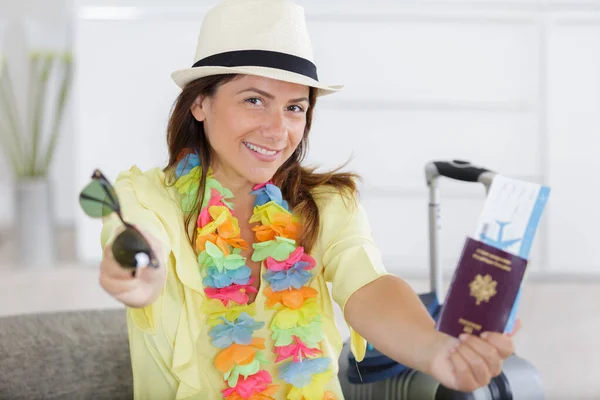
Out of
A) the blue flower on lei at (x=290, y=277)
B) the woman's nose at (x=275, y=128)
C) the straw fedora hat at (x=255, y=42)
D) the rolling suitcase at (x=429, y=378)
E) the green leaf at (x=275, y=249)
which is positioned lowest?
the rolling suitcase at (x=429, y=378)

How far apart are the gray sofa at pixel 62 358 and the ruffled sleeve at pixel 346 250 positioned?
0.51 m

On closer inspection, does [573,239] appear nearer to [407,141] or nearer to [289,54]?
[407,141]

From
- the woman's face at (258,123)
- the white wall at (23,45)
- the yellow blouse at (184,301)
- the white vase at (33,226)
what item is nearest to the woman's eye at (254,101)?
the woman's face at (258,123)

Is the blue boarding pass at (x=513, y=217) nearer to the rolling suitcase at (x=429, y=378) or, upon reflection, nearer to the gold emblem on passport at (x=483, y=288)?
the gold emblem on passport at (x=483, y=288)

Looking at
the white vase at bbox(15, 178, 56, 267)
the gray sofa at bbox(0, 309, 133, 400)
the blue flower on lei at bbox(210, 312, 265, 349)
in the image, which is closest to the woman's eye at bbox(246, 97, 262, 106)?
the blue flower on lei at bbox(210, 312, 265, 349)

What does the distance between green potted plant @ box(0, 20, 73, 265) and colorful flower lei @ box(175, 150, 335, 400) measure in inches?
110

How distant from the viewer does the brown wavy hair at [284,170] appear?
1.60 metres

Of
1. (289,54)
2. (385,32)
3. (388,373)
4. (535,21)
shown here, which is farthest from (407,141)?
(289,54)

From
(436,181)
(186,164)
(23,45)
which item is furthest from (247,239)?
(23,45)

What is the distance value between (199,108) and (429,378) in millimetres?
756

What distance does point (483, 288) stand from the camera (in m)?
1.13

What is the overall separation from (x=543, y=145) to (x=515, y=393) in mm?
2363

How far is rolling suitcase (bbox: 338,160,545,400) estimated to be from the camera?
1.81 m

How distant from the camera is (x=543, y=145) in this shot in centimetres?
400
